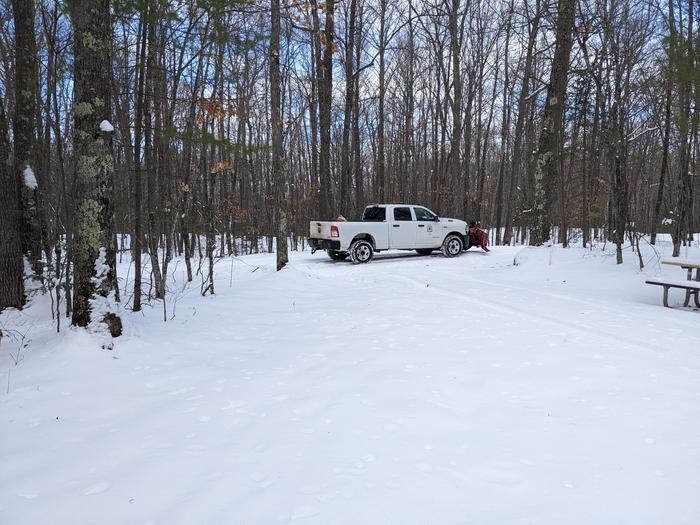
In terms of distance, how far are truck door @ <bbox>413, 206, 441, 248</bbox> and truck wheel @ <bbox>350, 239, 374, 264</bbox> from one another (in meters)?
1.86

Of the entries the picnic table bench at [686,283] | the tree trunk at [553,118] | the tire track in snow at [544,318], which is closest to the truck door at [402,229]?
the tree trunk at [553,118]

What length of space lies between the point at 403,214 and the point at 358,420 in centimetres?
1146

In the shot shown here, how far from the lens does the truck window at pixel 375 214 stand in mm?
14164

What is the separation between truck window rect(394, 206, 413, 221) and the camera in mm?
14336

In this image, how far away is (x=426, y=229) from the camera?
579 inches

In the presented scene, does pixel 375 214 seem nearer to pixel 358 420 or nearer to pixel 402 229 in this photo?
pixel 402 229

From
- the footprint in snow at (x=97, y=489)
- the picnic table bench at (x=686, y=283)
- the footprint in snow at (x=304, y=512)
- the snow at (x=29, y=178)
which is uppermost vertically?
the snow at (x=29, y=178)

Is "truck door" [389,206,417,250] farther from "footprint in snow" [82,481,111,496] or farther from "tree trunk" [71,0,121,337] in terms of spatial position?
"footprint in snow" [82,481,111,496]

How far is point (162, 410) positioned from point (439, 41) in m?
23.1

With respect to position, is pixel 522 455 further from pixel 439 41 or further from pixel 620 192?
pixel 439 41

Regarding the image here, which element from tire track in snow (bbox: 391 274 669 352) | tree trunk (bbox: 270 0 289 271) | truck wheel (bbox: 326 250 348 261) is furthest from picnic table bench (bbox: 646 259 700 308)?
truck wheel (bbox: 326 250 348 261)

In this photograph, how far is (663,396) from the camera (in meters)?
3.83

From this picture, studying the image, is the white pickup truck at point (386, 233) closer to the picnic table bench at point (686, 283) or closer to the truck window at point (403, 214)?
the truck window at point (403, 214)

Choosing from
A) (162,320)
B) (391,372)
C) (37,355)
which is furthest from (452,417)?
(162,320)
